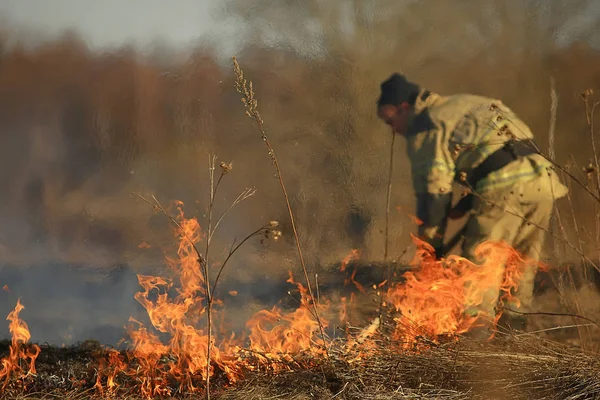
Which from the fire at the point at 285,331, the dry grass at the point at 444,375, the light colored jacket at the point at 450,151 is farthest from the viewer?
the light colored jacket at the point at 450,151

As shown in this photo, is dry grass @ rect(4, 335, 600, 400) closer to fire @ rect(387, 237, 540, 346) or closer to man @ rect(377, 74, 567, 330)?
fire @ rect(387, 237, 540, 346)

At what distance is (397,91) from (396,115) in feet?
0.62

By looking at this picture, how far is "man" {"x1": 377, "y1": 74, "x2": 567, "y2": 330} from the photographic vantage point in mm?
5562

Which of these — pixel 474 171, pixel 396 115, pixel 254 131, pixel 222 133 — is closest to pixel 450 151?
pixel 474 171

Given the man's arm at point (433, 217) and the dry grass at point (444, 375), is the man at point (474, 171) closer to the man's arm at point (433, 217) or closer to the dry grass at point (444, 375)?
the man's arm at point (433, 217)

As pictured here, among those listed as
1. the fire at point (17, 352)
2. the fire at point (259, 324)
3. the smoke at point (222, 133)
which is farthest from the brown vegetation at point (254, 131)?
the fire at point (17, 352)

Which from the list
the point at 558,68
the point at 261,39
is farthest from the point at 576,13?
the point at 261,39

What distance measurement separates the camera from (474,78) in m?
6.03

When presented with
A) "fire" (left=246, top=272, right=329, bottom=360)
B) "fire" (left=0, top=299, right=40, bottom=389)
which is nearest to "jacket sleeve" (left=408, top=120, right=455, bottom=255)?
"fire" (left=246, top=272, right=329, bottom=360)

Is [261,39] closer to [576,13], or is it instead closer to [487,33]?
[487,33]

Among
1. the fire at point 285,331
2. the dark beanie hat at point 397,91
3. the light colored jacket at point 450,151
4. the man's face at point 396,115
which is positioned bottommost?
the fire at point 285,331

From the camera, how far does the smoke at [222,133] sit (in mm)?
6000

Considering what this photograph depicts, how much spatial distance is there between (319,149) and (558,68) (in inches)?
77.8

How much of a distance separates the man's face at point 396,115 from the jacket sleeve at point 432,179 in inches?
5.5
